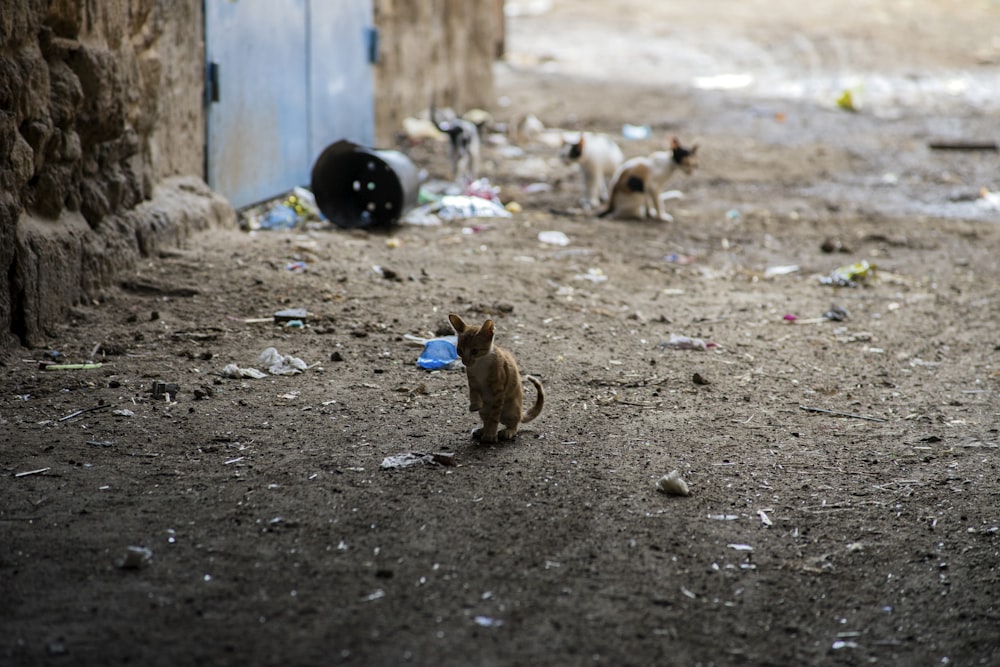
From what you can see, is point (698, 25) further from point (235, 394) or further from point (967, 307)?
point (235, 394)

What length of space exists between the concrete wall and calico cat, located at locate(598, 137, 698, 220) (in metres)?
3.20

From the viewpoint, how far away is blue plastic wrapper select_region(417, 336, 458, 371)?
5.21 meters

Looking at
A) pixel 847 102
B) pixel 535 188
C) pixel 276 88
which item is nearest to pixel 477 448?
pixel 276 88

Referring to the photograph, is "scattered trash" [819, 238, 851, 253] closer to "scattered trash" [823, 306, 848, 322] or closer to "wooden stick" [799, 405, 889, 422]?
"scattered trash" [823, 306, 848, 322]

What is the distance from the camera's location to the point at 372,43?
10.3 m

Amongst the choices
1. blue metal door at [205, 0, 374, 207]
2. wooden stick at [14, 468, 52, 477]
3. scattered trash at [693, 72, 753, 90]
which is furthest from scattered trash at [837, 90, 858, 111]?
wooden stick at [14, 468, 52, 477]

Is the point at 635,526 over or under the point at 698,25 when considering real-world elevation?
under

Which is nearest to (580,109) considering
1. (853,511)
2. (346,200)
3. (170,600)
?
(346,200)

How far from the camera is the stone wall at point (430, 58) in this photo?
A: 11.4m

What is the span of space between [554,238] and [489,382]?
13.8 feet

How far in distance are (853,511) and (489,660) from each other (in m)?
1.69

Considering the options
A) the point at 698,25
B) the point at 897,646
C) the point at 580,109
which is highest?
the point at 698,25

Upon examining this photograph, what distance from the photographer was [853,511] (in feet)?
12.6

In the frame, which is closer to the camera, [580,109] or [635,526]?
[635,526]
